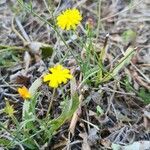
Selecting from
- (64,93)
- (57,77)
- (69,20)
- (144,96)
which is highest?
(69,20)

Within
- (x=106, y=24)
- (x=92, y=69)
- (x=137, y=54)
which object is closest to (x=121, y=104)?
(x=92, y=69)

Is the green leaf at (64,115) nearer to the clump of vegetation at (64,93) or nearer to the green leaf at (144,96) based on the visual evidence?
the clump of vegetation at (64,93)

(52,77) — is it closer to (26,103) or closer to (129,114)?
(26,103)

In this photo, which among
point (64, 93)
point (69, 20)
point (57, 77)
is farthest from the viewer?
point (64, 93)

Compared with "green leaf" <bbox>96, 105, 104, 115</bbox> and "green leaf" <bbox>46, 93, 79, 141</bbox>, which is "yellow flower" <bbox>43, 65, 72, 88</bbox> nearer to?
"green leaf" <bbox>46, 93, 79, 141</bbox>

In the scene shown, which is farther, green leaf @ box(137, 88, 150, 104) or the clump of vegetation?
green leaf @ box(137, 88, 150, 104)

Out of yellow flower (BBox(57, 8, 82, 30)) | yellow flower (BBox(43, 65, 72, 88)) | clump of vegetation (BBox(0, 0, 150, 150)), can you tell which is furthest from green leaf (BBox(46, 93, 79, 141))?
yellow flower (BBox(57, 8, 82, 30))

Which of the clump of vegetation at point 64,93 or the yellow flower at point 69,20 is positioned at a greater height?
the yellow flower at point 69,20

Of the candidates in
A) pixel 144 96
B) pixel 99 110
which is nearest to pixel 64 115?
pixel 99 110

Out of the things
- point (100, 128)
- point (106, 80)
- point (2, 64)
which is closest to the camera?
point (100, 128)

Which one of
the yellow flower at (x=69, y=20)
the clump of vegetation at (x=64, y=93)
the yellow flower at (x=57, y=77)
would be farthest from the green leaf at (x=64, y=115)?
the yellow flower at (x=69, y=20)

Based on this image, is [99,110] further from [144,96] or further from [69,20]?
[69,20]
